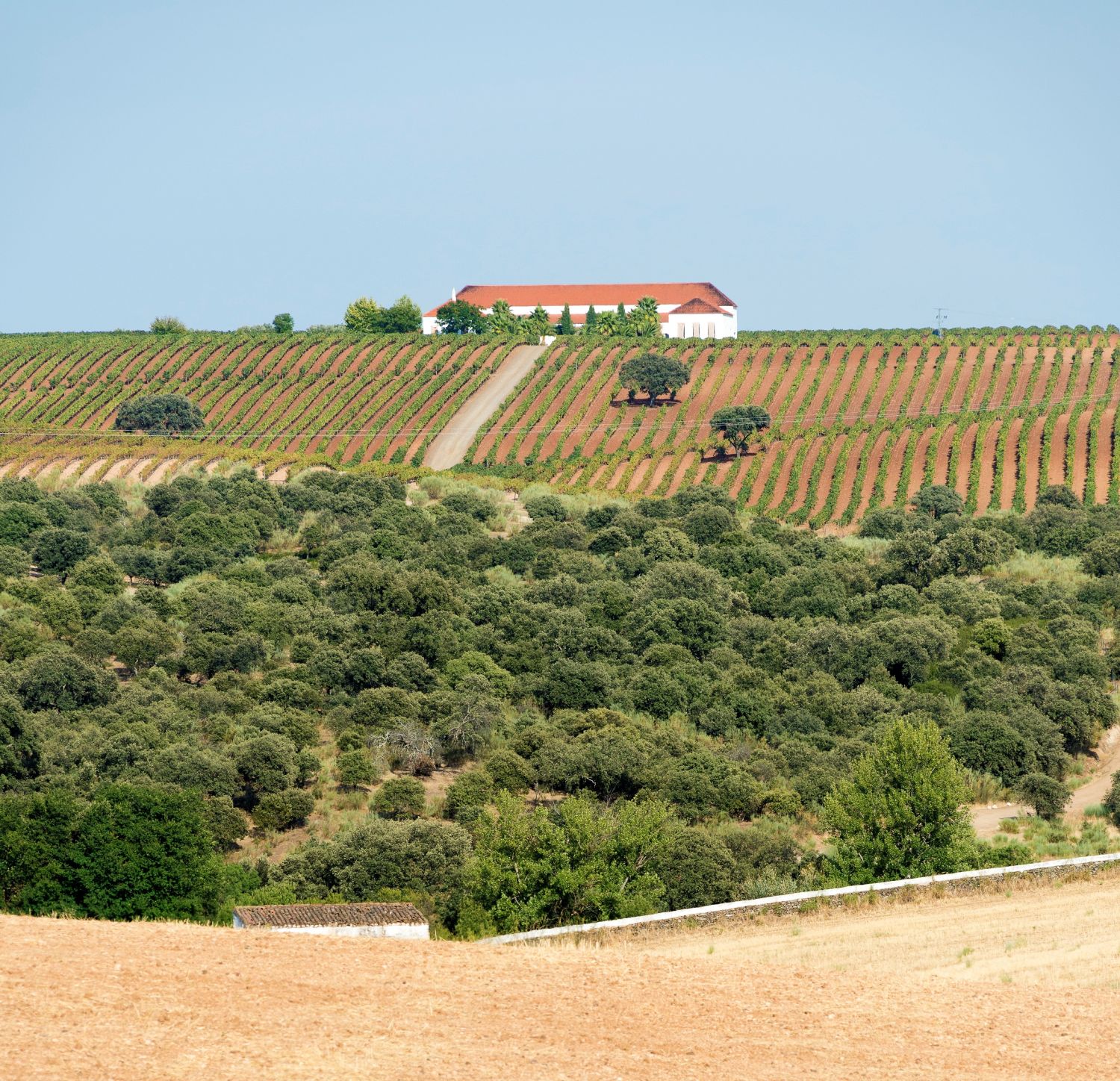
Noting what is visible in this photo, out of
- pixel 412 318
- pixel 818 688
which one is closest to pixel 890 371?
pixel 412 318

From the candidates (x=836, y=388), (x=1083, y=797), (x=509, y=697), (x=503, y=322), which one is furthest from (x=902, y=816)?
(x=503, y=322)

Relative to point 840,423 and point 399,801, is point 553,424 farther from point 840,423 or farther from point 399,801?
point 399,801

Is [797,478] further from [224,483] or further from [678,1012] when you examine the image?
[678,1012]

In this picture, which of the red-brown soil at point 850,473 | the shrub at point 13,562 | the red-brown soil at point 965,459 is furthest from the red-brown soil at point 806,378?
the shrub at point 13,562

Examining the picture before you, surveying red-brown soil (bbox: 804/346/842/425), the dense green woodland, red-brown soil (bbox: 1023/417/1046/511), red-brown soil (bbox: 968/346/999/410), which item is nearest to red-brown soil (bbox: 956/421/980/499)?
red-brown soil (bbox: 1023/417/1046/511)

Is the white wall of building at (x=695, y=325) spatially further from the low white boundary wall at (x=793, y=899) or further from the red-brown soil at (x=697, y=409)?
the low white boundary wall at (x=793, y=899)

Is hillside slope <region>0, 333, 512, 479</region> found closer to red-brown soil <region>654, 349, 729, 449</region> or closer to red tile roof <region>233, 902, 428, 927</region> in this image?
red-brown soil <region>654, 349, 729, 449</region>

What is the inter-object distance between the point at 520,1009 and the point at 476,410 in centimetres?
10929

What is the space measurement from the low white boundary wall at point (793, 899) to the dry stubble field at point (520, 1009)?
1.56m

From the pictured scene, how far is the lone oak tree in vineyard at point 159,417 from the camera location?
403 feet

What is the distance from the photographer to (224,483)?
92188 millimetres

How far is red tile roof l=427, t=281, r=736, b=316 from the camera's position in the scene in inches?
7456

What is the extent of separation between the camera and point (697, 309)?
17862 cm

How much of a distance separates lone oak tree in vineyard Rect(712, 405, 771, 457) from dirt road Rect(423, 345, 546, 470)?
17658 mm
